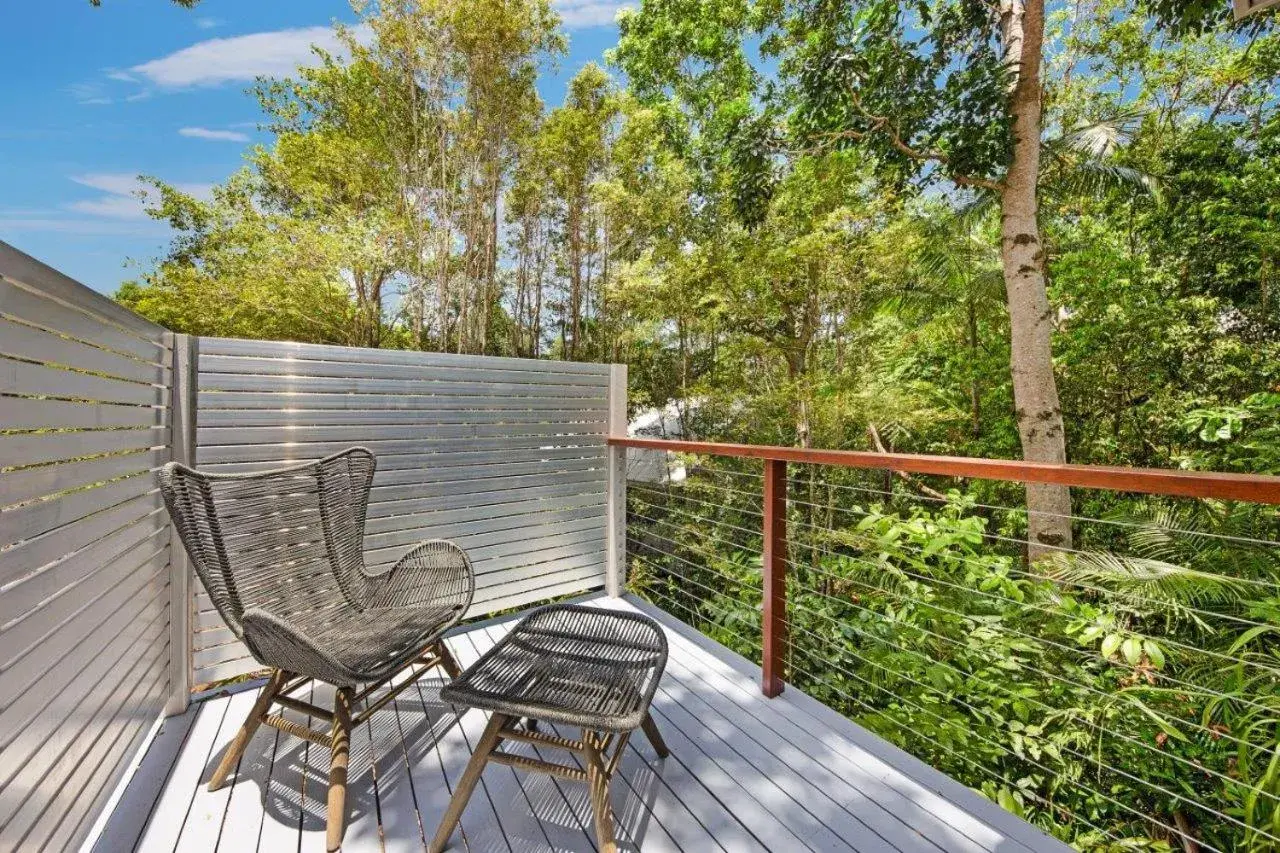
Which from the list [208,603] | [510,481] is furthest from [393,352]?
[208,603]

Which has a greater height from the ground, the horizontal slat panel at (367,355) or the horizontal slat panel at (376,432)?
the horizontal slat panel at (367,355)

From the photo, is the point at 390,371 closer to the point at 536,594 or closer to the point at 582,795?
the point at 536,594

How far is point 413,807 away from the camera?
1.62m

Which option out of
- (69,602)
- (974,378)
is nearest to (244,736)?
(69,602)

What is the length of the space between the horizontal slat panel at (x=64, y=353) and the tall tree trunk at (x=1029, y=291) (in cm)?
611

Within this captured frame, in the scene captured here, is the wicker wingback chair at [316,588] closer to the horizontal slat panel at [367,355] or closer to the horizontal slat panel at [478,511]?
the horizontal slat panel at [478,511]

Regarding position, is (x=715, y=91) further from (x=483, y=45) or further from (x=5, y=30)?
(x=5, y=30)

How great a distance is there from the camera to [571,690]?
158cm

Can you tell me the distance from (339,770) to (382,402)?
1.60m

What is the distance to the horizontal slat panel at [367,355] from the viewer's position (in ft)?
7.41

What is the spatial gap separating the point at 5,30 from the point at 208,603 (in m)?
15.3

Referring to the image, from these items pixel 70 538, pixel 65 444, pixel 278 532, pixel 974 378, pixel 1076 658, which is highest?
pixel 974 378

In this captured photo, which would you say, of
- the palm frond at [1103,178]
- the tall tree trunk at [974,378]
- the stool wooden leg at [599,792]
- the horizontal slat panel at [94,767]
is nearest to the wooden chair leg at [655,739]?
the stool wooden leg at [599,792]

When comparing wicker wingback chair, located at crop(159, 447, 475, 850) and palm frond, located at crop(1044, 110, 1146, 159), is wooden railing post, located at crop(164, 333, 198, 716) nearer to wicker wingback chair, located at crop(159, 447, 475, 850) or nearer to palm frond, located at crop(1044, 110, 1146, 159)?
wicker wingback chair, located at crop(159, 447, 475, 850)
